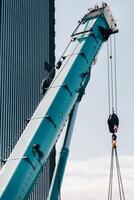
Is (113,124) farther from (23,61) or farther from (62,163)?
(23,61)

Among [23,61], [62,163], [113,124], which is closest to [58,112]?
[62,163]

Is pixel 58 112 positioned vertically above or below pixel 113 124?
below

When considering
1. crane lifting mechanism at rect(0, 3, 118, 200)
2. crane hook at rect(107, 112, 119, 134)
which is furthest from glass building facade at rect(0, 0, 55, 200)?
crane hook at rect(107, 112, 119, 134)

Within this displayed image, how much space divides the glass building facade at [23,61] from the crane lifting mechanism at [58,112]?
178ft

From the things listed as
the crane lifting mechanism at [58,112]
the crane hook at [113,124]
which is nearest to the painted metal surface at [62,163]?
the crane lifting mechanism at [58,112]

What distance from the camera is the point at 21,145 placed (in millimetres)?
13633

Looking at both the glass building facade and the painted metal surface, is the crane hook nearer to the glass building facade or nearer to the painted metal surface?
the painted metal surface

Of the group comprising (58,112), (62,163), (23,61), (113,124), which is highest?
(23,61)

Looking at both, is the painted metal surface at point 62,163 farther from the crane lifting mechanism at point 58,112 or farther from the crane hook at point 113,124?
the crane hook at point 113,124

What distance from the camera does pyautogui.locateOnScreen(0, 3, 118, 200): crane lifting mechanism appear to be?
1306 centimetres

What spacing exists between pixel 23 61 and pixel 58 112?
7028cm

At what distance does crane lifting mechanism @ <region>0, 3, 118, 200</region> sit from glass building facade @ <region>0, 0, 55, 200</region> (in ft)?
178

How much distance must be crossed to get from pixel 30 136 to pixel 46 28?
270 feet

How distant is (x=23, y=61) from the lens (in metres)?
84.5
